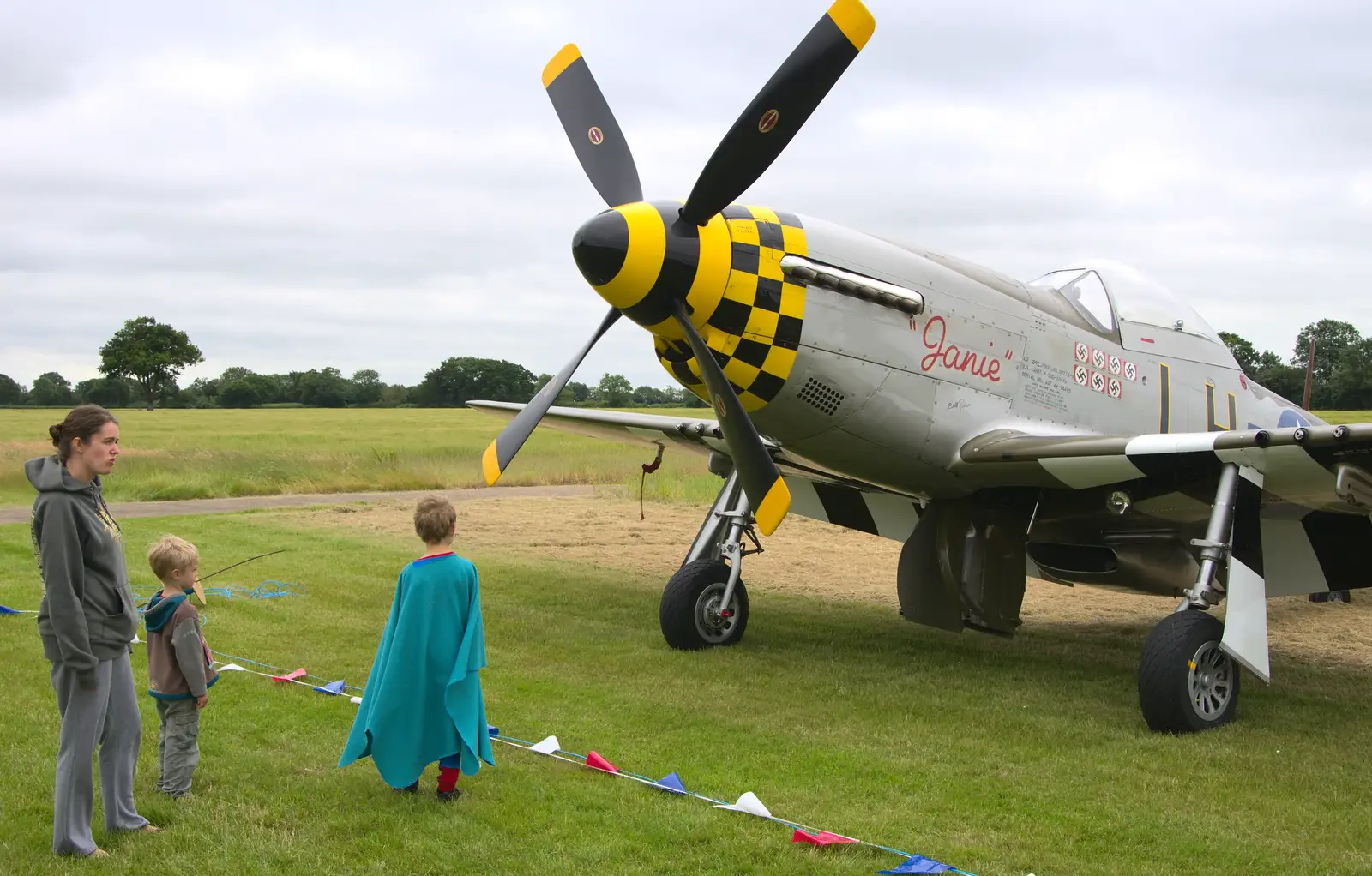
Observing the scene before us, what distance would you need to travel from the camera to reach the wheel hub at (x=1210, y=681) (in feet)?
19.0

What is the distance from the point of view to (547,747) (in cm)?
497

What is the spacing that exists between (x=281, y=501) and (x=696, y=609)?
14821mm

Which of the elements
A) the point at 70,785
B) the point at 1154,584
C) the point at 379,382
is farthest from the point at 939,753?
the point at 379,382

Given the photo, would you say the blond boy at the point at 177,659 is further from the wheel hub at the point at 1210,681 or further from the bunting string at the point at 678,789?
the wheel hub at the point at 1210,681

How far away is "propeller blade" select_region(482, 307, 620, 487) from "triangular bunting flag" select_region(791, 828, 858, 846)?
8.44 ft

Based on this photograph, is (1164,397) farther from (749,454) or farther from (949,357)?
(749,454)

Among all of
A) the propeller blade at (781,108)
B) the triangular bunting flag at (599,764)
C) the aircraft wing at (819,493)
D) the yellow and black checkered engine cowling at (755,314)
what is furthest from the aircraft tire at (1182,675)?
the propeller blade at (781,108)

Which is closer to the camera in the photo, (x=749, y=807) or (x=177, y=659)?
(x=177, y=659)

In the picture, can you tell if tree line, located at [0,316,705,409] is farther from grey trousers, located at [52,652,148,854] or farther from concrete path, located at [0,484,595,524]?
grey trousers, located at [52,652,148,854]

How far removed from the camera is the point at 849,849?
12.6 ft

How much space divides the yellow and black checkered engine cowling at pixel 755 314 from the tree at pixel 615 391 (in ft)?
180

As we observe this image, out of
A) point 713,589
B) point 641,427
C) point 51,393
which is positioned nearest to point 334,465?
point 641,427

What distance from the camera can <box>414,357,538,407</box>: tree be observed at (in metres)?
67.9

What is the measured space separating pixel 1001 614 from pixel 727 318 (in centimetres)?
313
